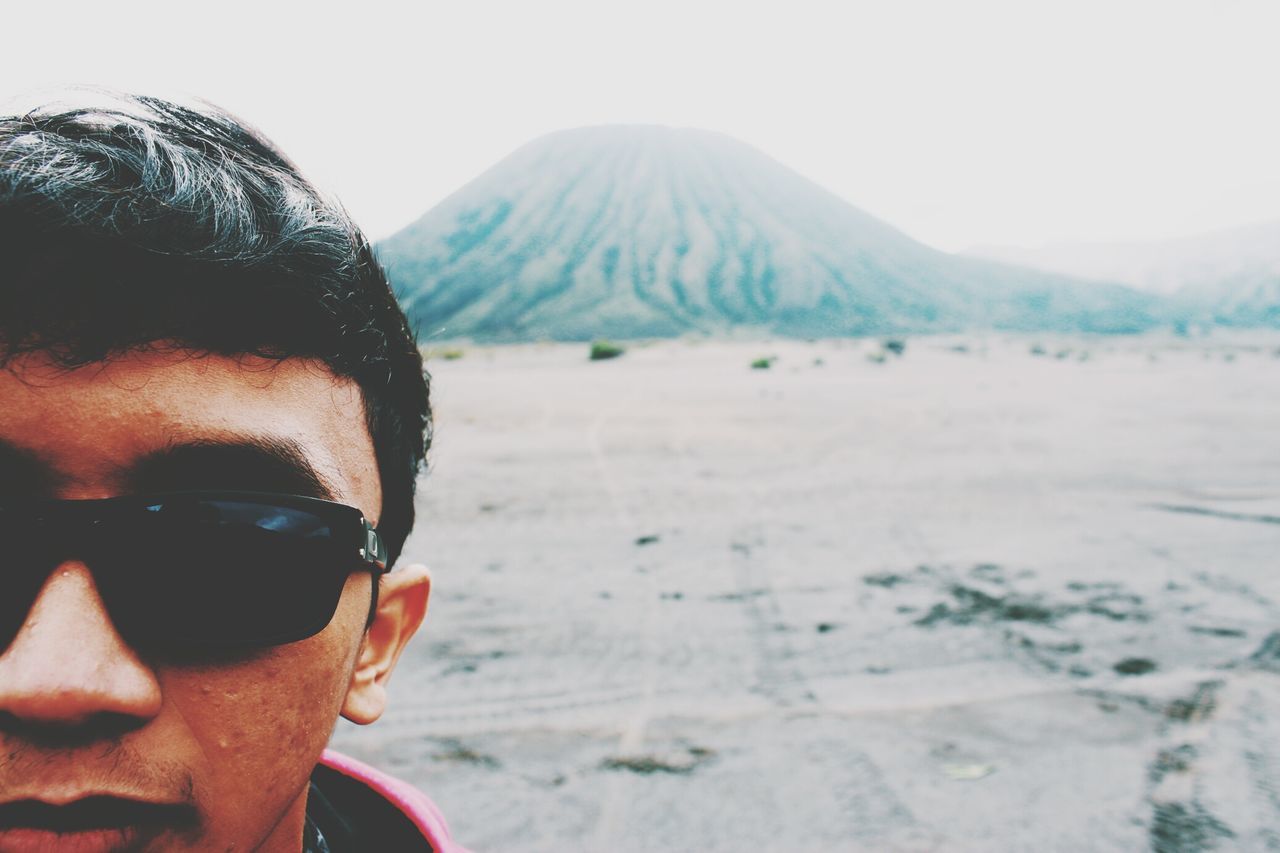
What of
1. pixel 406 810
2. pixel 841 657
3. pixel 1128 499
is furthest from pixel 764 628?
pixel 1128 499

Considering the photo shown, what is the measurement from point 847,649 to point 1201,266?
13339 cm

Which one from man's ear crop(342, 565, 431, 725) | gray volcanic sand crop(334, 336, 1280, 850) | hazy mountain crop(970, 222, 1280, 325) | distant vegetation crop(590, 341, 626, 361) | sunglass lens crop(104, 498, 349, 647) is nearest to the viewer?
sunglass lens crop(104, 498, 349, 647)

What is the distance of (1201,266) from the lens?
104750mm

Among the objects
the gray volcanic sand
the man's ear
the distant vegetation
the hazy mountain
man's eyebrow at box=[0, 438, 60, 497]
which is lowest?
the distant vegetation

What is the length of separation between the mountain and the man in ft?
131

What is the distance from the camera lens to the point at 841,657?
141 inches

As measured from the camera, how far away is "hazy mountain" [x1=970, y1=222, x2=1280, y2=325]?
6975 cm

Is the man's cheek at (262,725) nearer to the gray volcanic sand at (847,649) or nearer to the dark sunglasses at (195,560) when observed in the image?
the dark sunglasses at (195,560)

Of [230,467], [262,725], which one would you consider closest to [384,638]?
[262,725]

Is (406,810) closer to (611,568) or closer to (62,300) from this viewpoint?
(62,300)

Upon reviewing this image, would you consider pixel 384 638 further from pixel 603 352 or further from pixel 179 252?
pixel 603 352

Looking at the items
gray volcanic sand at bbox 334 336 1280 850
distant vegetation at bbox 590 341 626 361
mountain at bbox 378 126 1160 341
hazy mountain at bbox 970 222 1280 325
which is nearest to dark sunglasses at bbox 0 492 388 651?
gray volcanic sand at bbox 334 336 1280 850

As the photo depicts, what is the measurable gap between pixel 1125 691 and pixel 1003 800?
3.67 ft

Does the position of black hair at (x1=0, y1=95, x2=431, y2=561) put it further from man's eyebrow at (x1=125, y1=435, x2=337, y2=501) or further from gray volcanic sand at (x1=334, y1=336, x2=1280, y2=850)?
gray volcanic sand at (x1=334, y1=336, x2=1280, y2=850)
